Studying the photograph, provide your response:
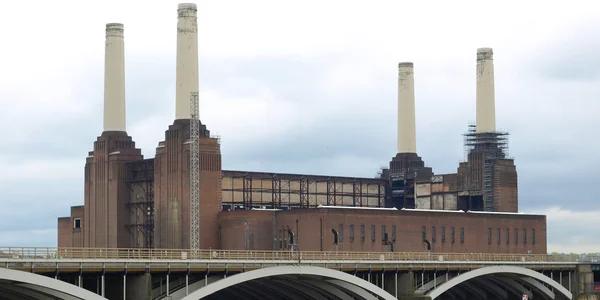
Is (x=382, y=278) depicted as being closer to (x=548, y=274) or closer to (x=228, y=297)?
(x=228, y=297)

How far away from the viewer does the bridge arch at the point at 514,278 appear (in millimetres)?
110500

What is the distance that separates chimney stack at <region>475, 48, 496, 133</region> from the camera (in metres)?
153

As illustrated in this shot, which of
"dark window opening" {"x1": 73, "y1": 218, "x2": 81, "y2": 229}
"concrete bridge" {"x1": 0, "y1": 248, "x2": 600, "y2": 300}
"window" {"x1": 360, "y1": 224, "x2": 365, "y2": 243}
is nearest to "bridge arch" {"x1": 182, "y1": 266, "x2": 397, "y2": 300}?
"concrete bridge" {"x1": 0, "y1": 248, "x2": 600, "y2": 300}

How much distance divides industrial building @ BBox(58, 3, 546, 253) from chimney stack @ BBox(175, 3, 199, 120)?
0.11m

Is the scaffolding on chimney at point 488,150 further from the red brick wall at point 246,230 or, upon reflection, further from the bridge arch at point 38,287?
the bridge arch at point 38,287

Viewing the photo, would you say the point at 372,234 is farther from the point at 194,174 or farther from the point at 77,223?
the point at 77,223

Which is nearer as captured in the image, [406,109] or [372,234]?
[372,234]

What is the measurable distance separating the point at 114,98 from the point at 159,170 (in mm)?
10706

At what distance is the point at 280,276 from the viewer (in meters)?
95.8

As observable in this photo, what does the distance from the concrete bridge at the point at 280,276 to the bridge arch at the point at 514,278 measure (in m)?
0.11

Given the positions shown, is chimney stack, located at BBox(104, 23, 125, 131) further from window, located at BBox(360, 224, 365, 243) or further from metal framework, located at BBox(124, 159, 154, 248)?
window, located at BBox(360, 224, 365, 243)

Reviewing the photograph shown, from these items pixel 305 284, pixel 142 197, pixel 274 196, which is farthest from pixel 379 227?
pixel 305 284

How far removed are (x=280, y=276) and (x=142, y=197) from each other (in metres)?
45.0

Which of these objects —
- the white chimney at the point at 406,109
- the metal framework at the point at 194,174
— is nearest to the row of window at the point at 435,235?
the metal framework at the point at 194,174
